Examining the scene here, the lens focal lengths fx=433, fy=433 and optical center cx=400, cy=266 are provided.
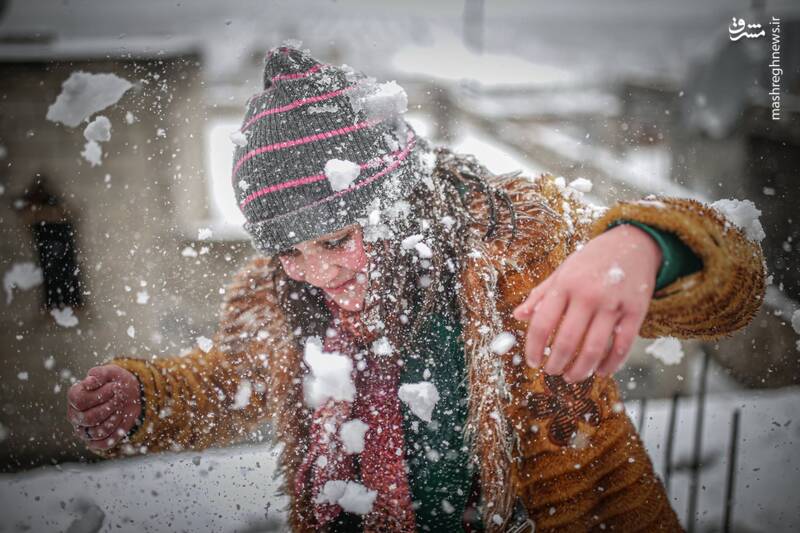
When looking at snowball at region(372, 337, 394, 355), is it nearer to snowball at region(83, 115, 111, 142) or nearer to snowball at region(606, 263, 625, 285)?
snowball at region(606, 263, 625, 285)

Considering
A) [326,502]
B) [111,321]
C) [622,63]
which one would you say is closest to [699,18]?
[622,63]

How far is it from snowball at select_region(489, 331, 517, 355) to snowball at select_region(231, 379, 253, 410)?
0.62 meters

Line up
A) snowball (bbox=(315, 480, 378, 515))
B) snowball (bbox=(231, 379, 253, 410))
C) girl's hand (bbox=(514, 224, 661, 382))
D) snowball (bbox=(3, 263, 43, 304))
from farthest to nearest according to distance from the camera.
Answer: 1. snowball (bbox=(3, 263, 43, 304))
2. snowball (bbox=(231, 379, 253, 410))
3. snowball (bbox=(315, 480, 378, 515))
4. girl's hand (bbox=(514, 224, 661, 382))

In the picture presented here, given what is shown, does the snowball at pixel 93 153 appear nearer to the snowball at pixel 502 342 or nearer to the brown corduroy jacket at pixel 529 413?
the brown corduroy jacket at pixel 529 413

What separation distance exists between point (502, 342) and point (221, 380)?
683 mm

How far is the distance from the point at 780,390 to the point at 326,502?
1454 millimetres

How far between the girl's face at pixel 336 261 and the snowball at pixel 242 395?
38 cm

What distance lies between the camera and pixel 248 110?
2.97 ft

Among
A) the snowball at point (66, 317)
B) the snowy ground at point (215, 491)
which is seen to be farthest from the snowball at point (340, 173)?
the snowball at point (66, 317)

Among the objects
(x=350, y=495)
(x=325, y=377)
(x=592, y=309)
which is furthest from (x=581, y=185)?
(x=350, y=495)

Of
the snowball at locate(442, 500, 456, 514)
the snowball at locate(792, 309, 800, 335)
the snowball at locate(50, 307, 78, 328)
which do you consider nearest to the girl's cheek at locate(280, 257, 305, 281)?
the snowball at locate(442, 500, 456, 514)

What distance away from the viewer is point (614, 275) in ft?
1.77

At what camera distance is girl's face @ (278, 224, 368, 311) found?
32.5 inches

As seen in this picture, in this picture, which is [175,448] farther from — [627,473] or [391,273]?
[627,473]
